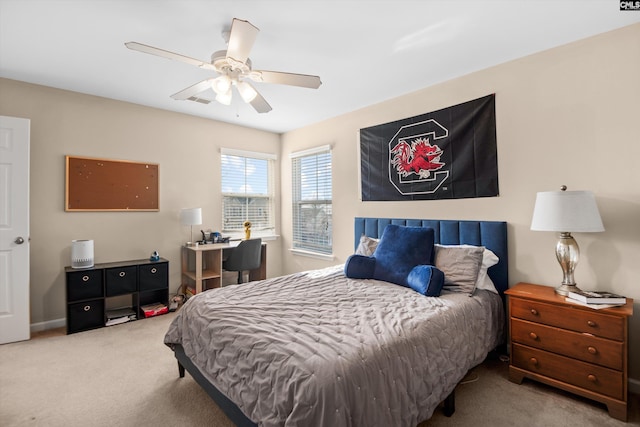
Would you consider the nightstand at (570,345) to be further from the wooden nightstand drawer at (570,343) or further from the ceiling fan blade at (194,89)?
the ceiling fan blade at (194,89)

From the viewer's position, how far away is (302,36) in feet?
7.40

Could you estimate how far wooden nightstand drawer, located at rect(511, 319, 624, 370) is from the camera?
6.06ft

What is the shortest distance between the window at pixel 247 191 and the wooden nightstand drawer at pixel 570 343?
11.9 ft

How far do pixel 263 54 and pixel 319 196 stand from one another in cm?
224

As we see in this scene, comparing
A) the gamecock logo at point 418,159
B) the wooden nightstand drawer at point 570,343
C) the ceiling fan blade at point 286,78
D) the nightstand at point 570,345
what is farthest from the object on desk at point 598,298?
the ceiling fan blade at point 286,78

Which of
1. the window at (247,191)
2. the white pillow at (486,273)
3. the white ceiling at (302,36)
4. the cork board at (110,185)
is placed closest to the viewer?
the white ceiling at (302,36)

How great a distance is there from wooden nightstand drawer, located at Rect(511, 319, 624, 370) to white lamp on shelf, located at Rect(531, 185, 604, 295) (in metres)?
0.29

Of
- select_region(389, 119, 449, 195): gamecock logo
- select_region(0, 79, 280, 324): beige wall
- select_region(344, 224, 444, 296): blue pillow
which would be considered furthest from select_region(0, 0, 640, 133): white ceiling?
select_region(344, 224, 444, 296): blue pillow

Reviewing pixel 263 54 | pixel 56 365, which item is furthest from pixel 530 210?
pixel 56 365

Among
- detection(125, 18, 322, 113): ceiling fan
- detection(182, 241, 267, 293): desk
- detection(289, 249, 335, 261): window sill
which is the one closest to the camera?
detection(125, 18, 322, 113): ceiling fan

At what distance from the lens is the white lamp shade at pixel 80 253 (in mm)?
3162

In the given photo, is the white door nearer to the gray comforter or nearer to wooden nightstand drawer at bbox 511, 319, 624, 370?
the gray comforter

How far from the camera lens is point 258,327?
5.46 ft

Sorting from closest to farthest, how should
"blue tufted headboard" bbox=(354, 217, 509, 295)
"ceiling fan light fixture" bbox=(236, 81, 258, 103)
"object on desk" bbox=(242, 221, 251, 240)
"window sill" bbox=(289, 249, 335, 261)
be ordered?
"ceiling fan light fixture" bbox=(236, 81, 258, 103)
"blue tufted headboard" bbox=(354, 217, 509, 295)
"window sill" bbox=(289, 249, 335, 261)
"object on desk" bbox=(242, 221, 251, 240)
